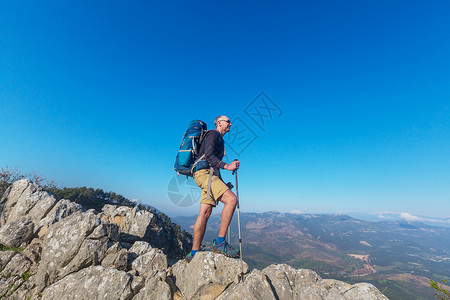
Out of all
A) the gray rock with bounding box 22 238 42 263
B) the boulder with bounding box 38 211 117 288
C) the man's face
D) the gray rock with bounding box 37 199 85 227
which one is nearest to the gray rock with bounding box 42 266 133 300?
the boulder with bounding box 38 211 117 288

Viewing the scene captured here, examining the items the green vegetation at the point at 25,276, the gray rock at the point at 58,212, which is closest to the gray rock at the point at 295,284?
the green vegetation at the point at 25,276

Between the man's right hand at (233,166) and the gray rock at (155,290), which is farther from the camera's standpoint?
the man's right hand at (233,166)

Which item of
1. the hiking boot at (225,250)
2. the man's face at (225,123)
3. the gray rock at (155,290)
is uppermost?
the man's face at (225,123)

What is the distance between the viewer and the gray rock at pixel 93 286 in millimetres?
5000

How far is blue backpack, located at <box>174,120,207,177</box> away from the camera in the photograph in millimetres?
6547

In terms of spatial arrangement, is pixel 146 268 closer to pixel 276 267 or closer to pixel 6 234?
pixel 276 267

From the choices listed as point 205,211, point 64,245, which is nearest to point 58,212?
point 64,245

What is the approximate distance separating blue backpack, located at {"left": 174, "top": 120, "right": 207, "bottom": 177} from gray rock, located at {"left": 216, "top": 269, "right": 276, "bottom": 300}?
3.70 m

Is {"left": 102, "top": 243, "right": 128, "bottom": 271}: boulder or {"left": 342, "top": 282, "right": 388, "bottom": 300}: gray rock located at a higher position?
{"left": 102, "top": 243, "right": 128, "bottom": 271}: boulder

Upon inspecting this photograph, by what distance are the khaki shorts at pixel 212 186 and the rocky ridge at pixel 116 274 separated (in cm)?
181

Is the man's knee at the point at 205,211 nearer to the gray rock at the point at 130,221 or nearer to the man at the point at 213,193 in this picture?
the man at the point at 213,193

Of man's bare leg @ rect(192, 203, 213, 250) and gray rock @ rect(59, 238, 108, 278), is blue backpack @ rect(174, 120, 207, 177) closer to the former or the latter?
man's bare leg @ rect(192, 203, 213, 250)

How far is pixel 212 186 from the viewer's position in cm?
613

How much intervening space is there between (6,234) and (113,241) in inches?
171
